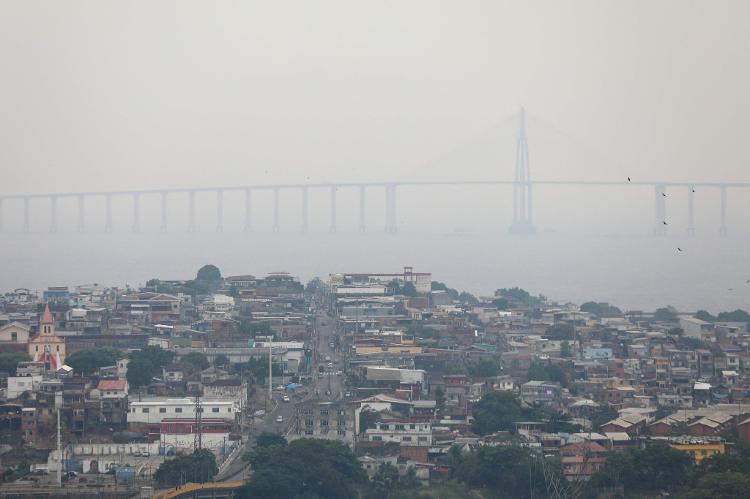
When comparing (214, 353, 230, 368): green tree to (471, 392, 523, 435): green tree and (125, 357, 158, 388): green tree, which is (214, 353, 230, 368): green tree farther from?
(471, 392, 523, 435): green tree

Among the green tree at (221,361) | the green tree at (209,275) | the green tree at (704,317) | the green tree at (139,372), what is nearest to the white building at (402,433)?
the green tree at (139,372)

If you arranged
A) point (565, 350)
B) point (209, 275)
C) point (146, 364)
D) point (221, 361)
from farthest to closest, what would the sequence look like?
point (209, 275) → point (565, 350) → point (221, 361) → point (146, 364)

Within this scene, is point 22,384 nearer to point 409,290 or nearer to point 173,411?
point 173,411

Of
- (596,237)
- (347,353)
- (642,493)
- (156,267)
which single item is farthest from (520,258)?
(642,493)

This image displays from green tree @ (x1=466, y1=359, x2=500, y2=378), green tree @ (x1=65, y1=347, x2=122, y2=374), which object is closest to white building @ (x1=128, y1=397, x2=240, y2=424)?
green tree @ (x1=65, y1=347, x2=122, y2=374)

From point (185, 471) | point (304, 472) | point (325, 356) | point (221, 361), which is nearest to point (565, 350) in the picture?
point (325, 356)

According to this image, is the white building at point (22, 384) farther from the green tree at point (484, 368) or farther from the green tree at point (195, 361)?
the green tree at point (484, 368)

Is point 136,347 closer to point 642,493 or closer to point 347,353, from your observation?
point 347,353

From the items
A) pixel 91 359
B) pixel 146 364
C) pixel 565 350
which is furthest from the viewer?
pixel 565 350
